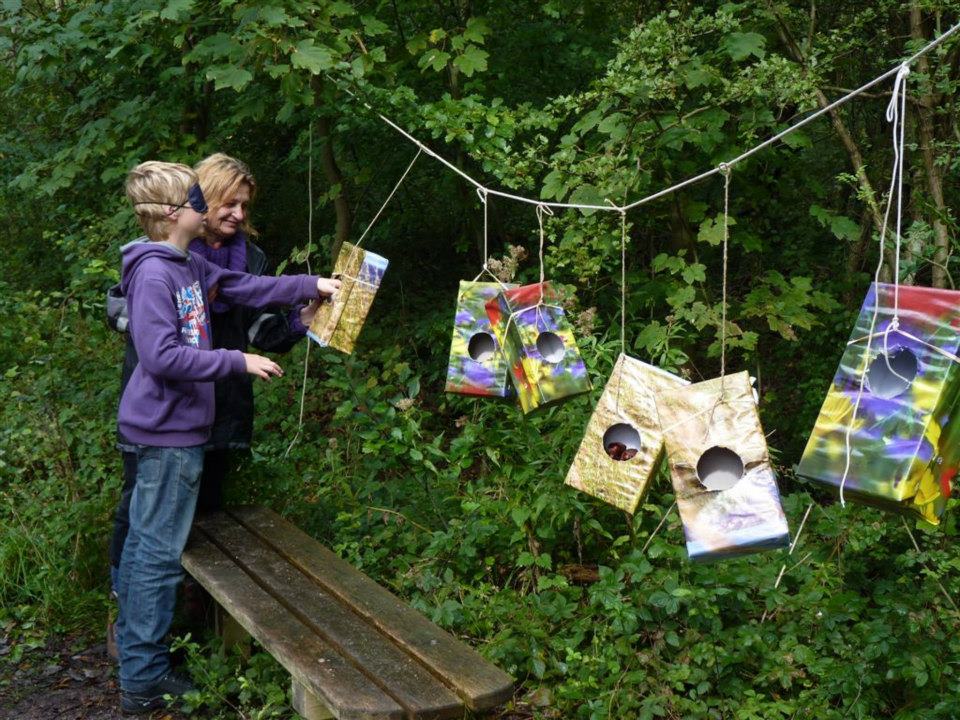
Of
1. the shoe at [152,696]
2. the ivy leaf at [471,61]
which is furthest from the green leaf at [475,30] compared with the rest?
the shoe at [152,696]

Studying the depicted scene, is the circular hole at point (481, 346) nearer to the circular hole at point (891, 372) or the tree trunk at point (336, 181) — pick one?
the circular hole at point (891, 372)

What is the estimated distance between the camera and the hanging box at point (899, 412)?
2168mm

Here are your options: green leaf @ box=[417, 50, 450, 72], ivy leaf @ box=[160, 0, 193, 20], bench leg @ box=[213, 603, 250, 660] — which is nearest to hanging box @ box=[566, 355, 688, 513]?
bench leg @ box=[213, 603, 250, 660]

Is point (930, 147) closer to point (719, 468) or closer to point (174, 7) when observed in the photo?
point (719, 468)

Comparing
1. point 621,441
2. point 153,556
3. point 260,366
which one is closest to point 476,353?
point 621,441

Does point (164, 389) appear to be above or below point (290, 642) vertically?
above

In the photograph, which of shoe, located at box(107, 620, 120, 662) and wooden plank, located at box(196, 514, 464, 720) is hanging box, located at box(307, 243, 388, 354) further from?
shoe, located at box(107, 620, 120, 662)

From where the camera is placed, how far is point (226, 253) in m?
4.16

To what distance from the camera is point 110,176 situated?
19.5ft

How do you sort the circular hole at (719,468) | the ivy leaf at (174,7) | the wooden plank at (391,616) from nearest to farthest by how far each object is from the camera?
1. the circular hole at (719,468)
2. the wooden plank at (391,616)
3. the ivy leaf at (174,7)

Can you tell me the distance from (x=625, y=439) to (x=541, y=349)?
15.0 inches

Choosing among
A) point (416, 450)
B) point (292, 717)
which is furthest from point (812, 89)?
point (292, 717)

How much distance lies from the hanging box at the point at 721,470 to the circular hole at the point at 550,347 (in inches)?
18.3

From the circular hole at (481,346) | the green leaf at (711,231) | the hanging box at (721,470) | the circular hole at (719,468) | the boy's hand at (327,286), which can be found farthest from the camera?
the green leaf at (711,231)
